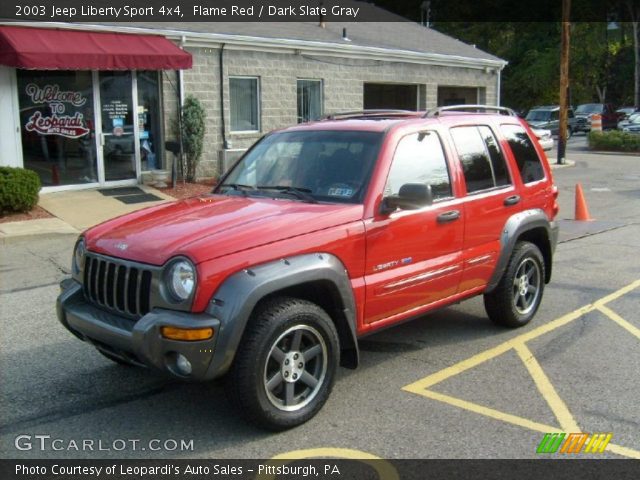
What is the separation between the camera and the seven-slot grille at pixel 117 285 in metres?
3.88

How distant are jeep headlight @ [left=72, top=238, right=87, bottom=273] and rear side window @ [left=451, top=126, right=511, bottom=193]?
280cm

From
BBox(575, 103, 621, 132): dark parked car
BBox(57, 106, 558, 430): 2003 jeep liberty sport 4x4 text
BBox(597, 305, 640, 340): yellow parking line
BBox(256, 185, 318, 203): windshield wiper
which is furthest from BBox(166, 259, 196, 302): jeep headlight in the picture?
BBox(575, 103, 621, 132): dark parked car

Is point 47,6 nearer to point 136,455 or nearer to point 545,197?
point 545,197

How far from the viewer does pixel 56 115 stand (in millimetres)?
14250

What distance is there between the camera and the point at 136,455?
3.78m

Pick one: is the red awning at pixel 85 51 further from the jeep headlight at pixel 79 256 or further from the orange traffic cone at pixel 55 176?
the jeep headlight at pixel 79 256

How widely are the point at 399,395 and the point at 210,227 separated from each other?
1.68 meters

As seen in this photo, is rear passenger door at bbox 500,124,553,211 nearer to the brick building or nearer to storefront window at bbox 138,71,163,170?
the brick building

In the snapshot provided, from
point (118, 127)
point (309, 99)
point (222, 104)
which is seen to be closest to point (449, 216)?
point (118, 127)

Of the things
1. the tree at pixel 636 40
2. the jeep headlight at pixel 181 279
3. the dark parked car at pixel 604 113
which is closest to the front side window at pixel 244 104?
the jeep headlight at pixel 181 279

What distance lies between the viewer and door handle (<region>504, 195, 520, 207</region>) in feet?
18.4

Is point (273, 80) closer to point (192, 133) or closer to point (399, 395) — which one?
point (192, 133)

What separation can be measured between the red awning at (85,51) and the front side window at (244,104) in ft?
7.97

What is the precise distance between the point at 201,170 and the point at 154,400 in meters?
12.5
